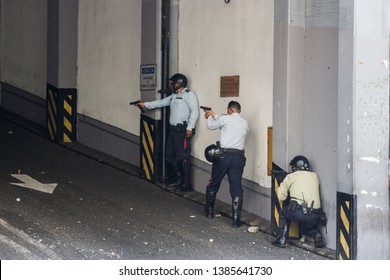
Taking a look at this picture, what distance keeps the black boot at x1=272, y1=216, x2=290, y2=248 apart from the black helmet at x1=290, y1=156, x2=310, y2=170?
68 centimetres

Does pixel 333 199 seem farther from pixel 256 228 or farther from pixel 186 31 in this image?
pixel 186 31

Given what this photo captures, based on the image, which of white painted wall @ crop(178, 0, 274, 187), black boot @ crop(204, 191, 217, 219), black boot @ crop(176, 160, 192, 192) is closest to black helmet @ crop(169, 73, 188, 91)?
white painted wall @ crop(178, 0, 274, 187)

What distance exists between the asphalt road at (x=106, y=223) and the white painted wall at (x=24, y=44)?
11.8ft

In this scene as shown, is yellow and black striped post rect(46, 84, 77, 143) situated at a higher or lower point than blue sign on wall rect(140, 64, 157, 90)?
lower

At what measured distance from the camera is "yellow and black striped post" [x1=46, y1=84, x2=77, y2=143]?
16.5 meters

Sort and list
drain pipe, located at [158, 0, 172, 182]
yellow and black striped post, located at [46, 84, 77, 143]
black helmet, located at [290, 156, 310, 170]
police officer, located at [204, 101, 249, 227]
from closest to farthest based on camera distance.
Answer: black helmet, located at [290, 156, 310, 170] → police officer, located at [204, 101, 249, 227] → drain pipe, located at [158, 0, 172, 182] → yellow and black striped post, located at [46, 84, 77, 143]

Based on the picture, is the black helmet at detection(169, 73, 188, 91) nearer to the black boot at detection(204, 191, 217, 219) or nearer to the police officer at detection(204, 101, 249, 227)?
the police officer at detection(204, 101, 249, 227)

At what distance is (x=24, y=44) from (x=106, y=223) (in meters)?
8.63

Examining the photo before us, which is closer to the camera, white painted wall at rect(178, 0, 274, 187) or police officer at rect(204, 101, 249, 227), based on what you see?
police officer at rect(204, 101, 249, 227)

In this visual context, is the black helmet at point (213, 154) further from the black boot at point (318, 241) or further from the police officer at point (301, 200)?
the black boot at point (318, 241)

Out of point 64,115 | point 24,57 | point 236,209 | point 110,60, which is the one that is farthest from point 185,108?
point 24,57

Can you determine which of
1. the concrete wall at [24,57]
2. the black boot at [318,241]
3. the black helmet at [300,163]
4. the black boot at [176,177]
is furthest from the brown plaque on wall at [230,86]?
the concrete wall at [24,57]

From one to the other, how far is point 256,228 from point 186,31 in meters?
3.84

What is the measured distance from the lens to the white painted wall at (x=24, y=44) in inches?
698
